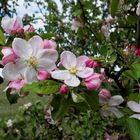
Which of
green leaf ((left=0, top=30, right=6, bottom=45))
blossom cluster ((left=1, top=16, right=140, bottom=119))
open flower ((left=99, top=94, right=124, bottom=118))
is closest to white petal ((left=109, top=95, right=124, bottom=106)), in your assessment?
open flower ((left=99, top=94, right=124, bottom=118))

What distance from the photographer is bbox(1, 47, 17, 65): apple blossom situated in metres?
1.13

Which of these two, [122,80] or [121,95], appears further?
[122,80]

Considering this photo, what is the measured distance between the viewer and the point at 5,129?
3.06 meters

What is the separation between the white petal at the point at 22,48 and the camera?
3.77 feet

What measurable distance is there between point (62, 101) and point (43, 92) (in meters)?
0.07

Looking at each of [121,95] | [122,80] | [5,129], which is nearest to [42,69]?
[121,95]

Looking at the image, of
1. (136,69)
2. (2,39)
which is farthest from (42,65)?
(136,69)

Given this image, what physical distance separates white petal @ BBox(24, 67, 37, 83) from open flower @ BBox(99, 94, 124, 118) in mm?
207

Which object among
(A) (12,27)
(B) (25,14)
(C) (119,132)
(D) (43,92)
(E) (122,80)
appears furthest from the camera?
(B) (25,14)

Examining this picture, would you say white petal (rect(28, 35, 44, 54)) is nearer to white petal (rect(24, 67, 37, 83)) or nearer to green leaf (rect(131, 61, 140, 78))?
white petal (rect(24, 67, 37, 83))

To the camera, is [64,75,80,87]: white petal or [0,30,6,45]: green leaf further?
[0,30,6,45]: green leaf

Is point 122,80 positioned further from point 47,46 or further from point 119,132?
point 119,132

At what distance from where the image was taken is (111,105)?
4.21 feet

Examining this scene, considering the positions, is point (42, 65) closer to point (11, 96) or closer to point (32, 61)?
point (32, 61)
